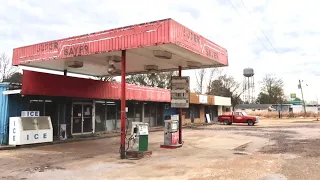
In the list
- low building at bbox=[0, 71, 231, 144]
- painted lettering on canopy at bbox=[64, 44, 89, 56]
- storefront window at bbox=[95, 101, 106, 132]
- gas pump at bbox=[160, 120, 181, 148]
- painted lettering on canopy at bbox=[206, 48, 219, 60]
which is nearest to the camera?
painted lettering on canopy at bbox=[64, 44, 89, 56]

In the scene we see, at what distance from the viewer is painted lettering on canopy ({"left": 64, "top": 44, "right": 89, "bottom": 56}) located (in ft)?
42.3

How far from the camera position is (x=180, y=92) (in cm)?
1628

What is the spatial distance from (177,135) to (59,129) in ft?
23.5

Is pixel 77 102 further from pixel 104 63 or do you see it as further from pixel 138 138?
pixel 138 138

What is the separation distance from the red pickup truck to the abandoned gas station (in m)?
15.5

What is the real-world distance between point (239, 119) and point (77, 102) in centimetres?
2397

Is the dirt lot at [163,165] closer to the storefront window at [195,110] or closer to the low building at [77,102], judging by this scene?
the low building at [77,102]

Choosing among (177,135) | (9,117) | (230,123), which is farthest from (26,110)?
(230,123)

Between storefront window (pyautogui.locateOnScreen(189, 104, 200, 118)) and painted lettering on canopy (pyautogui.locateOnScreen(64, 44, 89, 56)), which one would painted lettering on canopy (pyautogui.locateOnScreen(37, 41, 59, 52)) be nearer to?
→ painted lettering on canopy (pyautogui.locateOnScreen(64, 44, 89, 56))

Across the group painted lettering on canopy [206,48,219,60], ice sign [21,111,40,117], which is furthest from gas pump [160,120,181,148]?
ice sign [21,111,40,117]

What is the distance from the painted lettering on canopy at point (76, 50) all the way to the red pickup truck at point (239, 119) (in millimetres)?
29390

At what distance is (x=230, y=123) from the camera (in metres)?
40.0

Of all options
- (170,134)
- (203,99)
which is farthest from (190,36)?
(203,99)

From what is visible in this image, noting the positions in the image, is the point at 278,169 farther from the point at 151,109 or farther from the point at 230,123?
the point at 230,123
